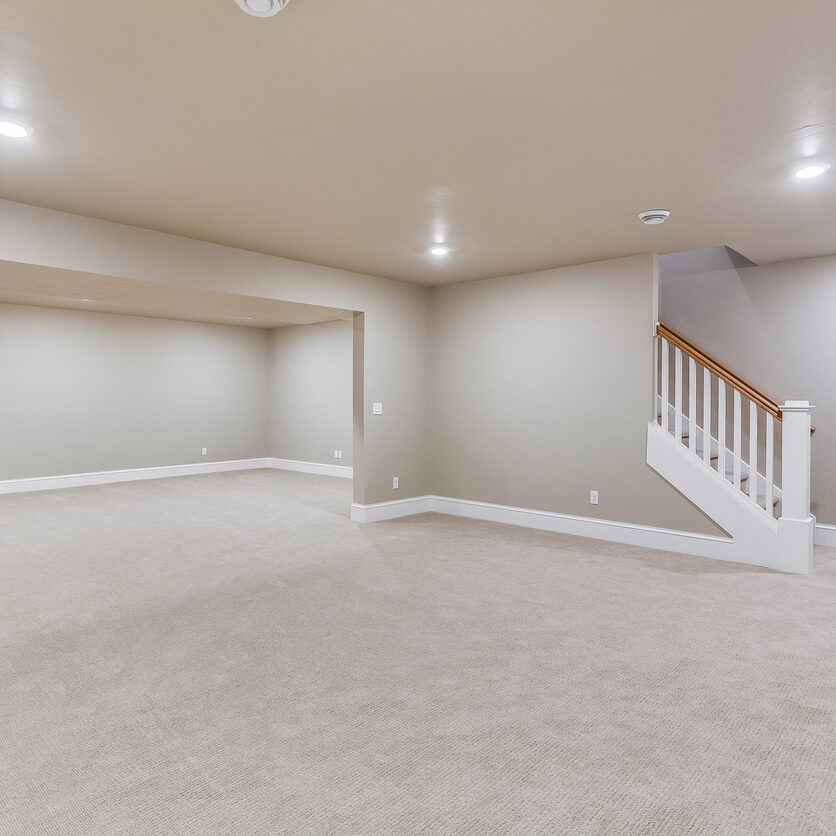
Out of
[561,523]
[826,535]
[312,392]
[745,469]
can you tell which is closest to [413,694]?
[561,523]

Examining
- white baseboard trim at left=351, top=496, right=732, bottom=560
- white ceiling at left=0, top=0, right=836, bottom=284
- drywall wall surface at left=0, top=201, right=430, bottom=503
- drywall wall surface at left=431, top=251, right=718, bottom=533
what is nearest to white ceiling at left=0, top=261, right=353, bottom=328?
drywall wall surface at left=0, top=201, right=430, bottom=503

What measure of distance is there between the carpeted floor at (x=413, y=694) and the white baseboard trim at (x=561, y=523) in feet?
0.82

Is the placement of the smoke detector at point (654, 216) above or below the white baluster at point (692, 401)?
above

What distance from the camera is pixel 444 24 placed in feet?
6.28

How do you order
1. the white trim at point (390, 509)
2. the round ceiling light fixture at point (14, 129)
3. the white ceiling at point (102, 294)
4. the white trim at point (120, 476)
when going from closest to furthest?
the round ceiling light fixture at point (14, 129) → the white ceiling at point (102, 294) → the white trim at point (390, 509) → the white trim at point (120, 476)

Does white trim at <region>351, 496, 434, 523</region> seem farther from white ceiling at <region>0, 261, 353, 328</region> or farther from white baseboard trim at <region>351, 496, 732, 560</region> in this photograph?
white ceiling at <region>0, 261, 353, 328</region>

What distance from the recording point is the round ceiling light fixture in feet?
8.63

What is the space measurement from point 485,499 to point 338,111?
4308 millimetres

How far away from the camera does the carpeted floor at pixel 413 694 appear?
6.03 feet

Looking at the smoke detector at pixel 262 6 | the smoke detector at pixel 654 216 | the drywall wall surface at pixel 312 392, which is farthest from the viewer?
the drywall wall surface at pixel 312 392

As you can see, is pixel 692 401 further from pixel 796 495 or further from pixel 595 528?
pixel 595 528

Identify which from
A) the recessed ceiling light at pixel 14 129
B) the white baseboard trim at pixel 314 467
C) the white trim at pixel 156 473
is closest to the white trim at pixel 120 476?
the white trim at pixel 156 473

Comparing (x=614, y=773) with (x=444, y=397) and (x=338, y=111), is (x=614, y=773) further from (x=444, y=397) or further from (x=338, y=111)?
(x=444, y=397)

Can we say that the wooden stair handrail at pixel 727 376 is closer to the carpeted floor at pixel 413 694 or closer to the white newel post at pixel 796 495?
the white newel post at pixel 796 495
